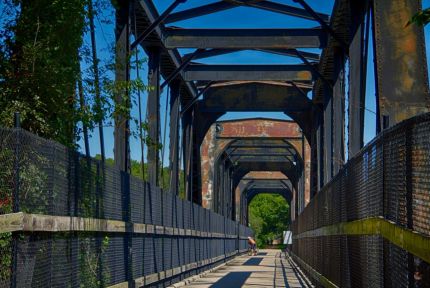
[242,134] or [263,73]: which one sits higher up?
[263,73]

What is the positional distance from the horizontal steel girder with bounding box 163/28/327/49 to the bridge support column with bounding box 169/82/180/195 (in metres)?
4.32

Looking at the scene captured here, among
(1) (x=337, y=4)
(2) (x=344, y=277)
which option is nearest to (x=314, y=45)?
(1) (x=337, y=4)

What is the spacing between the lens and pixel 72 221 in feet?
24.5

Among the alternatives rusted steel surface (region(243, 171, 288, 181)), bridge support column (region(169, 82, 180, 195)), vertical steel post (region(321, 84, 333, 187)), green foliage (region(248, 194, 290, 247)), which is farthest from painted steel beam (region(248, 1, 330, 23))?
green foliage (region(248, 194, 290, 247))

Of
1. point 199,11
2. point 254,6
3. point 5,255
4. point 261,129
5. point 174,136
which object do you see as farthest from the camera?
point 261,129

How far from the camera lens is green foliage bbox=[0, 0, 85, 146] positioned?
8445mm

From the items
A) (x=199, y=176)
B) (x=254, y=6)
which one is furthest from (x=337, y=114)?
(x=199, y=176)

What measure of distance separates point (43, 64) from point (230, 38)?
1109 centimetres

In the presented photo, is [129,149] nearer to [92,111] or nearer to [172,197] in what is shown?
[172,197]

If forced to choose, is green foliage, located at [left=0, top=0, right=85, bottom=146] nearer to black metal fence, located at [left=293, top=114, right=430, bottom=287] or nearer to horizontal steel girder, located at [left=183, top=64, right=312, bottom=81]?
black metal fence, located at [left=293, top=114, right=430, bottom=287]

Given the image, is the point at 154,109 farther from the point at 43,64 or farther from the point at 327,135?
the point at 43,64

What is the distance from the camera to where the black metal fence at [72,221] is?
566cm

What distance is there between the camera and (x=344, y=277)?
898 cm

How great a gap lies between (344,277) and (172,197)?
848cm
